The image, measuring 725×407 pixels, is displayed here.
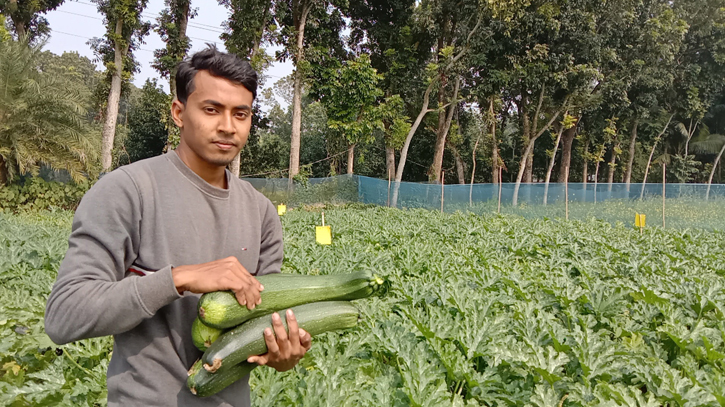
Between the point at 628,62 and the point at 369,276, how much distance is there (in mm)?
32582

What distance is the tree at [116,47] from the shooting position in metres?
17.5

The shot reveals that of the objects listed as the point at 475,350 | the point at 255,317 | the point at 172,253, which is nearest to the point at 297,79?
the point at 475,350

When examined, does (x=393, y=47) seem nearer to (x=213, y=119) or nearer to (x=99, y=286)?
(x=213, y=119)

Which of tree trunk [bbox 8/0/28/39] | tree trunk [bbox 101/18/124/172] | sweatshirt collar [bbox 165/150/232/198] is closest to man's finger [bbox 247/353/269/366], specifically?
sweatshirt collar [bbox 165/150/232/198]

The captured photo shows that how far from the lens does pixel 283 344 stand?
1.45 meters

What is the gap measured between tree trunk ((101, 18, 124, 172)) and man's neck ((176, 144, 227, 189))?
18800 millimetres

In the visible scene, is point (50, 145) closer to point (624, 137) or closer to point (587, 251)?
point (587, 251)

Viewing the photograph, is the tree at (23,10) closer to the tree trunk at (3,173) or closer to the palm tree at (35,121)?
the palm tree at (35,121)

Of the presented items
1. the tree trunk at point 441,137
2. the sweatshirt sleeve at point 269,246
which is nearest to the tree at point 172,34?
the tree trunk at point 441,137

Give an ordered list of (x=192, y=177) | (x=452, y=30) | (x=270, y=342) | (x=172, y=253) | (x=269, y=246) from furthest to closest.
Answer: (x=452, y=30) < (x=269, y=246) < (x=192, y=177) < (x=172, y=253) < (x=270, y=342)

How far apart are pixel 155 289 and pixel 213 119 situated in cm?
63

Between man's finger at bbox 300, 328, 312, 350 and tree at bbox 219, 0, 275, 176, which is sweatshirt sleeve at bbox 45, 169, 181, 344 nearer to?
man's finger at bbox 300, 328, 312, 350

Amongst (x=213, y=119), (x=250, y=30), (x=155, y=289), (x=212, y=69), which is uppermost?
(x=250, y=30)

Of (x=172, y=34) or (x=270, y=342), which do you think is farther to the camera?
(x=172, y=34)
